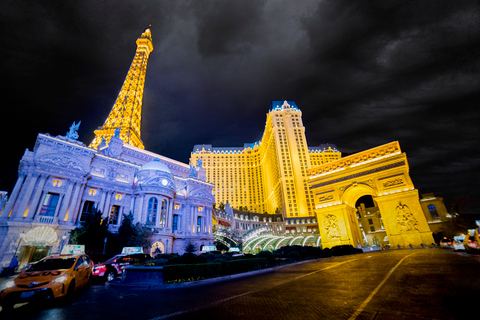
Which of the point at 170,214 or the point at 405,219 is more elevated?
the point at 170,214

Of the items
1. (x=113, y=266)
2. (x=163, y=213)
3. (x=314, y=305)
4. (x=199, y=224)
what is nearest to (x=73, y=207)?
(x=163, y=213)

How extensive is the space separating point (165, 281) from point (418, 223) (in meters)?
35.9

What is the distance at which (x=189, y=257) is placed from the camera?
1512 cm

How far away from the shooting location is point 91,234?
22.8 metres

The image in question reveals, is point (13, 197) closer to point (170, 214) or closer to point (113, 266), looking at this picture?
point (113, 266)

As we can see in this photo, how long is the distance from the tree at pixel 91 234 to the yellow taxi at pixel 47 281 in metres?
15.9

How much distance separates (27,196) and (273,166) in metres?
90.0

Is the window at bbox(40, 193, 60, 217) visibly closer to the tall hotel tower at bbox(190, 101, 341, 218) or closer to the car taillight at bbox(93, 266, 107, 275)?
the car taillight at bbox(93, 266, 107, 275)

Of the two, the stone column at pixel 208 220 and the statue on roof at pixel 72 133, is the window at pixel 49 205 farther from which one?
the stone column at pixel 208 220

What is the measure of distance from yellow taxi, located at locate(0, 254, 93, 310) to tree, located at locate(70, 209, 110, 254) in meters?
15.9

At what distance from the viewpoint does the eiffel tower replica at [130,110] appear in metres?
59.7

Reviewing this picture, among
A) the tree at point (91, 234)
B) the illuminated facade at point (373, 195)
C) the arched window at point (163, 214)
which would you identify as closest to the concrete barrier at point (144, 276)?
the tree at point (91, 234)

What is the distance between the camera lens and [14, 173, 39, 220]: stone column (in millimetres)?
22094

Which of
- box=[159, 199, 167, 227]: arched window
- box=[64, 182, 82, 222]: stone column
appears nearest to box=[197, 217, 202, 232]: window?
box=[159, 199, 167, 227]: arched window
